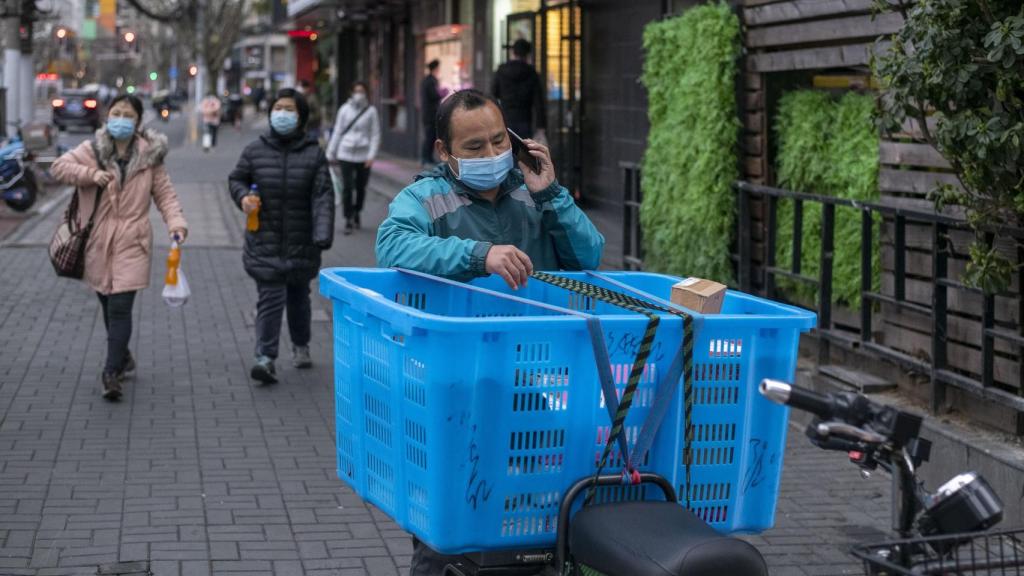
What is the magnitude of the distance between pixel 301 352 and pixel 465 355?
659cm

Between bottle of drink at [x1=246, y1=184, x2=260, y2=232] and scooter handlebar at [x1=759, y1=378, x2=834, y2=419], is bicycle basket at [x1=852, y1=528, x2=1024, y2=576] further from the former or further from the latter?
bottle of drink at [x1=246, y1=184, x2=260, y2=232]

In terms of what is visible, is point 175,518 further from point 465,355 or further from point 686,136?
point 686,136

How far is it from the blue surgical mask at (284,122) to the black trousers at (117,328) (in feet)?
4.23

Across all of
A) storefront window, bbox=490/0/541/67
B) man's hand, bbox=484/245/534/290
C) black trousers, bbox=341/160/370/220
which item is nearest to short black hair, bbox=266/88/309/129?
man's hand, bbox=484/245/534/290

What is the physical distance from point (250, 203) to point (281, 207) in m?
0.22

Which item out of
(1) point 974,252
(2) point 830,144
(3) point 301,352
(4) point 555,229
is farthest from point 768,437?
(3) point 301,352

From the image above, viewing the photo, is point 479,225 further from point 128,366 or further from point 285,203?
point 128,366

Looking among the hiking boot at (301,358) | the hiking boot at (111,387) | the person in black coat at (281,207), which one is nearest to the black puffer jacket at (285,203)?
the person in black coat at (281,207)

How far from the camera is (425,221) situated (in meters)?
3.83

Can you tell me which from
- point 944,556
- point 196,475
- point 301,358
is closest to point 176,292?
point 301,358

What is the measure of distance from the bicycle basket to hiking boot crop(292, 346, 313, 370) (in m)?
7.25

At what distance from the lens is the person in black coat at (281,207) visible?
886cm

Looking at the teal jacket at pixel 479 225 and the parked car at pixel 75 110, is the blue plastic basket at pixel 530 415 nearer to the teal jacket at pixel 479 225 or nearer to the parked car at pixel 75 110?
the teal jacket at pixel 479 225

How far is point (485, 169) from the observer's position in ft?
12.6
